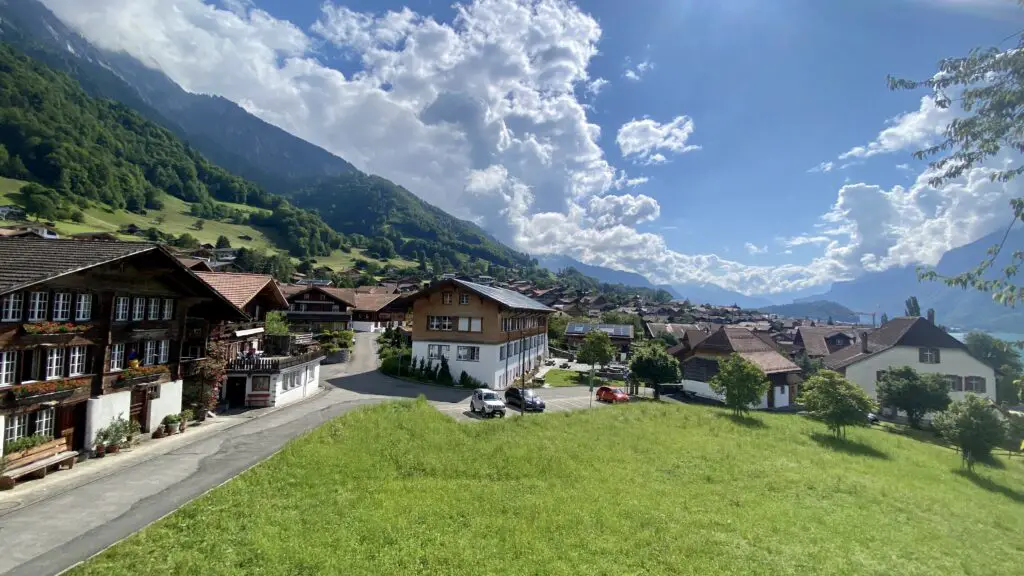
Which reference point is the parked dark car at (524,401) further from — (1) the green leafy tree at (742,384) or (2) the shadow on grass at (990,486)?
(2) the shadow on grass at (990,486)

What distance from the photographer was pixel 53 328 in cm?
1802

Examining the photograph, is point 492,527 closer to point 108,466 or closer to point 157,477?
point 157,477

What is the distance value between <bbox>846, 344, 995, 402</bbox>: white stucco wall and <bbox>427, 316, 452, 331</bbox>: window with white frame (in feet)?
143

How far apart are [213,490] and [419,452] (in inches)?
298

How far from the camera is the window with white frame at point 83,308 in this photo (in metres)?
19.5

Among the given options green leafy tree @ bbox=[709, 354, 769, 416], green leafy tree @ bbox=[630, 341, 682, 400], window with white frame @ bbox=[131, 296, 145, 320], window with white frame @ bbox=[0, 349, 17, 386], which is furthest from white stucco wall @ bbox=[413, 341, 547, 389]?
window with white frame @ bbox=[0, 349, 17, 386]

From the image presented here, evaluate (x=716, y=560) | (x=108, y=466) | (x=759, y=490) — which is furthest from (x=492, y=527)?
(x=108, y=466)

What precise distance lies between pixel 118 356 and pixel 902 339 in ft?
226

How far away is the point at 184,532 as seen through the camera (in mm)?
12312

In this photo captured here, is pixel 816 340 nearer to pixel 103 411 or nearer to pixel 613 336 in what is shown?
pixel 613 336

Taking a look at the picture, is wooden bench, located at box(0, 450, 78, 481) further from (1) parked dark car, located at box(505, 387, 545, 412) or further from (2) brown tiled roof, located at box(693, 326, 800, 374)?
(2) brown tiled roof, located at box(693, 326, 800, 374)

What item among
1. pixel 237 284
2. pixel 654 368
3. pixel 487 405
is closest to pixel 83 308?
pixel 237 284

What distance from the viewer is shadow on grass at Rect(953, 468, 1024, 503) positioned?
2173 centimetres

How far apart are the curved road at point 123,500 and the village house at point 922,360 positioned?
55.3 metres
